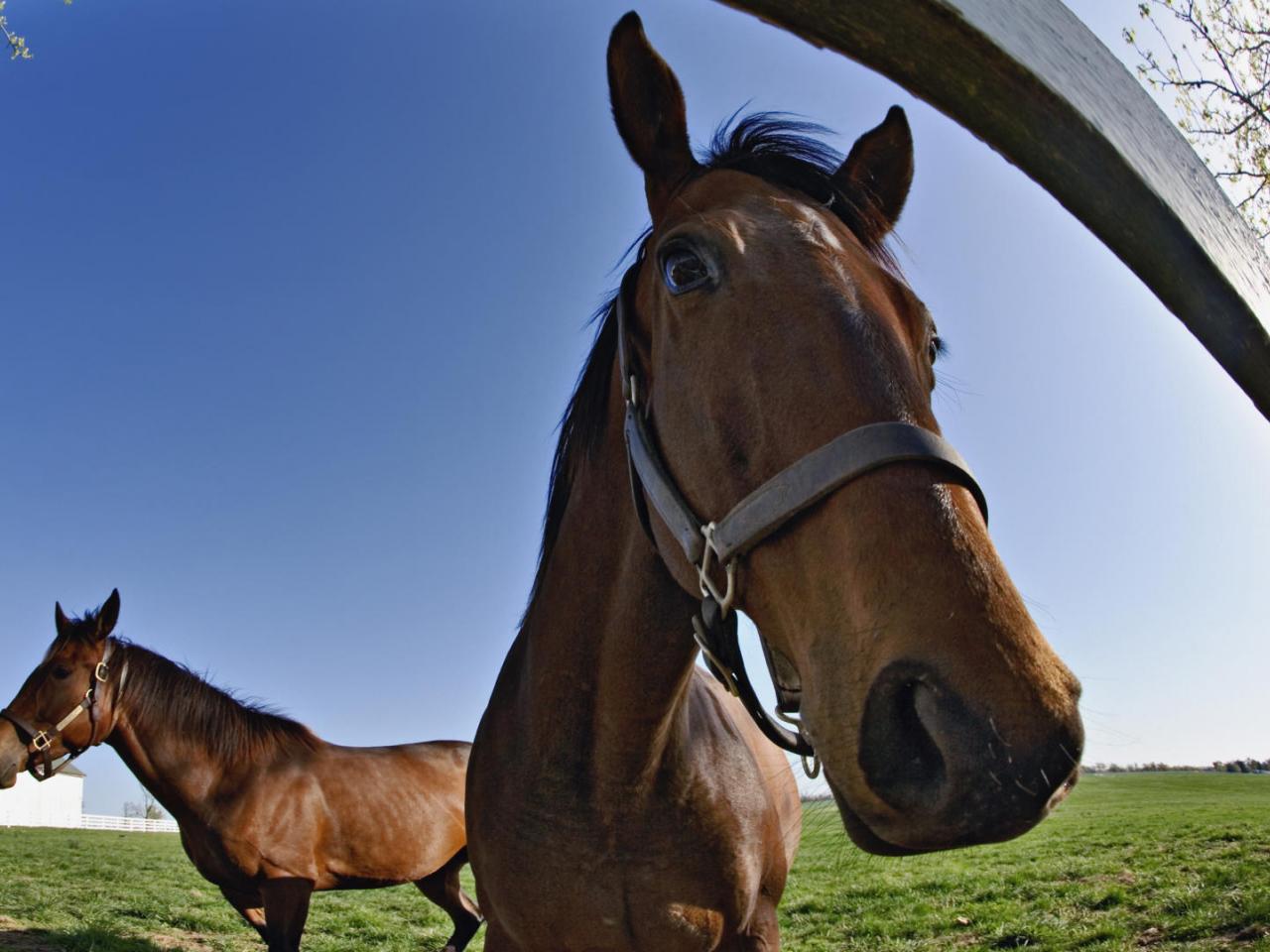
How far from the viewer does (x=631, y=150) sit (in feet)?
7.58

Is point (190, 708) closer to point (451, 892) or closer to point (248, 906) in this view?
point (248, 906)

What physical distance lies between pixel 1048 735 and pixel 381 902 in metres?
13.2

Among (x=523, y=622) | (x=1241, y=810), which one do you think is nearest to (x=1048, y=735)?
(x=523, y=622)

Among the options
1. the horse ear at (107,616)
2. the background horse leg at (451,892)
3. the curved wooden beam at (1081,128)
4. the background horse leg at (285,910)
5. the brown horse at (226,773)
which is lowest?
the background horse leg at (451,892)

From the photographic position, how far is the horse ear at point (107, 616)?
8164 mm

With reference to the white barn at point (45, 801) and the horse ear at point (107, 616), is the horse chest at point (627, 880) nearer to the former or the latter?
the horse ear at point (107, 616)

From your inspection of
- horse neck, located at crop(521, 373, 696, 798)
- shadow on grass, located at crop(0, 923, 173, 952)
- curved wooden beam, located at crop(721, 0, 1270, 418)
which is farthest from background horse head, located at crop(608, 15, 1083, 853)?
shadow on grass, located at crop(0, 923, 173, 952)

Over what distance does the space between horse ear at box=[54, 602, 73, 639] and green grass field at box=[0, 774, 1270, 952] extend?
2.64m

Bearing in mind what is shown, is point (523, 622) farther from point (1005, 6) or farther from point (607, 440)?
point (1005, 6)

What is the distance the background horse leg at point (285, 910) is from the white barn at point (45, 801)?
33325 mm

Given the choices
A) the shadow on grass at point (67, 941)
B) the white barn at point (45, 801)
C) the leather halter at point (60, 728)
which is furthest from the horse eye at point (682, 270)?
the white barn at point (45, 801)

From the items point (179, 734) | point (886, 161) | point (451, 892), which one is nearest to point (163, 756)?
point (179, 734)

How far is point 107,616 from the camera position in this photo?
822 cm

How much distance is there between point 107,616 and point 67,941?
285cm
